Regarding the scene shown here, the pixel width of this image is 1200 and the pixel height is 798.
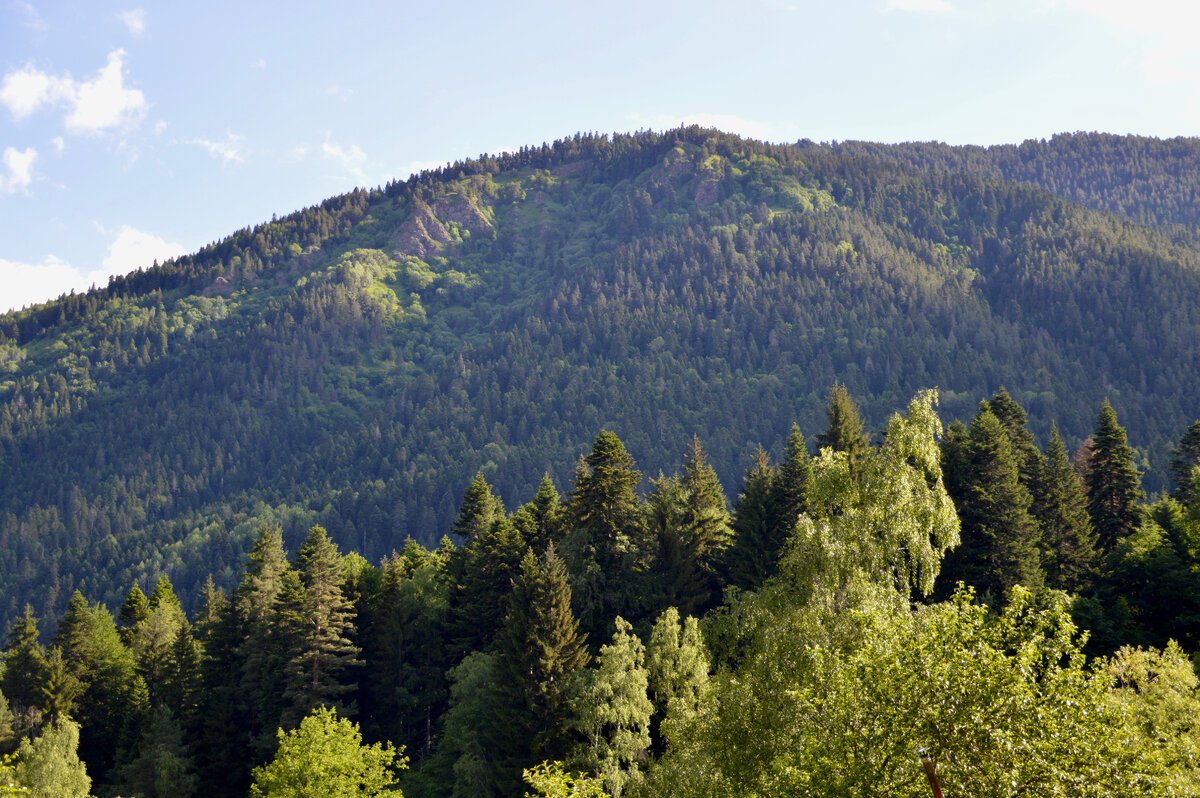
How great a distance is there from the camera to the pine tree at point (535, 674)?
5369cm

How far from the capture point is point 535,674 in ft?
181

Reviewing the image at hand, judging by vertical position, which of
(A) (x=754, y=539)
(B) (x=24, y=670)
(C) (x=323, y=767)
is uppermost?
(A) (x=754, y=539)

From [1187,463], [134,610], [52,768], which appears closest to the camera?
[52,768]

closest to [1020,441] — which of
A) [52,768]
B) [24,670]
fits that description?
[52,768]

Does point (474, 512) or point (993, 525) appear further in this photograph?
point (474, 512)

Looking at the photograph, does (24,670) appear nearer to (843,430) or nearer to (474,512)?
(474,512)

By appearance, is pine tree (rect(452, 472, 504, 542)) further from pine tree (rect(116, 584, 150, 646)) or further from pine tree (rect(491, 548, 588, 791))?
pine tree (rect(116, 584, 150, 646))

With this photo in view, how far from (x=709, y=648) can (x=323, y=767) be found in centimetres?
2362

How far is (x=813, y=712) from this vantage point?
2722cm

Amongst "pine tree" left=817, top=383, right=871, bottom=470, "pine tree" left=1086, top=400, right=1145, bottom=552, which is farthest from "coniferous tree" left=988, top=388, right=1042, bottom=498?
"pine tree" left=817, top=383, right=871, bottom=470

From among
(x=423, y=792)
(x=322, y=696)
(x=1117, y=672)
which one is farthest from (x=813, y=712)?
(x=322, y=696)

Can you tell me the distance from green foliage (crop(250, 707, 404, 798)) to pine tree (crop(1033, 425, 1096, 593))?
44.8m

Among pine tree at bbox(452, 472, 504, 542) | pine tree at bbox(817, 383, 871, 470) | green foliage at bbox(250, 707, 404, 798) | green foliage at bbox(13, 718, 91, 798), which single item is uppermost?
pine tree at bbox(817, 383, 871, 470)

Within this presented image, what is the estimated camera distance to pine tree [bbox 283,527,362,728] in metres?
71.0
